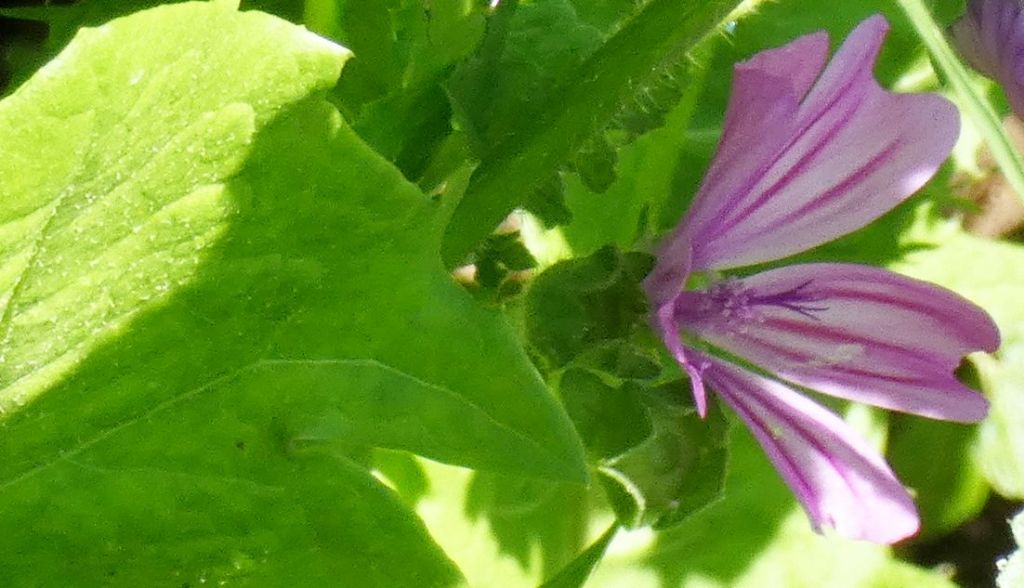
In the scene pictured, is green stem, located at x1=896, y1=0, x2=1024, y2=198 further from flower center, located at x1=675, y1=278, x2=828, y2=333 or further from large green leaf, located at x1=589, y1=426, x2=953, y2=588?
large green leaf, located at x1=589, y1=426, x2=953, y2=588

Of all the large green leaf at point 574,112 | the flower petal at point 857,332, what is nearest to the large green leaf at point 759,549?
the flower petal at point 857,332

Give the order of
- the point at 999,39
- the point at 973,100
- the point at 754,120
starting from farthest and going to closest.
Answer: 1. the point at 999,39
2. the point at 754,120
3. the point at 973,100

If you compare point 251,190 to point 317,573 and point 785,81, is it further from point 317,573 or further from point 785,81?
point 785,81

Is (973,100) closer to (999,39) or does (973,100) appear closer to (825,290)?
(825,290)

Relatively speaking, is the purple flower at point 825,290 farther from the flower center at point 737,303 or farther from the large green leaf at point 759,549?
the large green leaf at point 759,549

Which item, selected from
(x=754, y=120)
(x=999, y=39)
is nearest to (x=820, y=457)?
(x=754, y=120)

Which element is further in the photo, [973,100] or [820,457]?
[820,457]

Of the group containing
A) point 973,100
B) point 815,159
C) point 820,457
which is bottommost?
point 820,457
